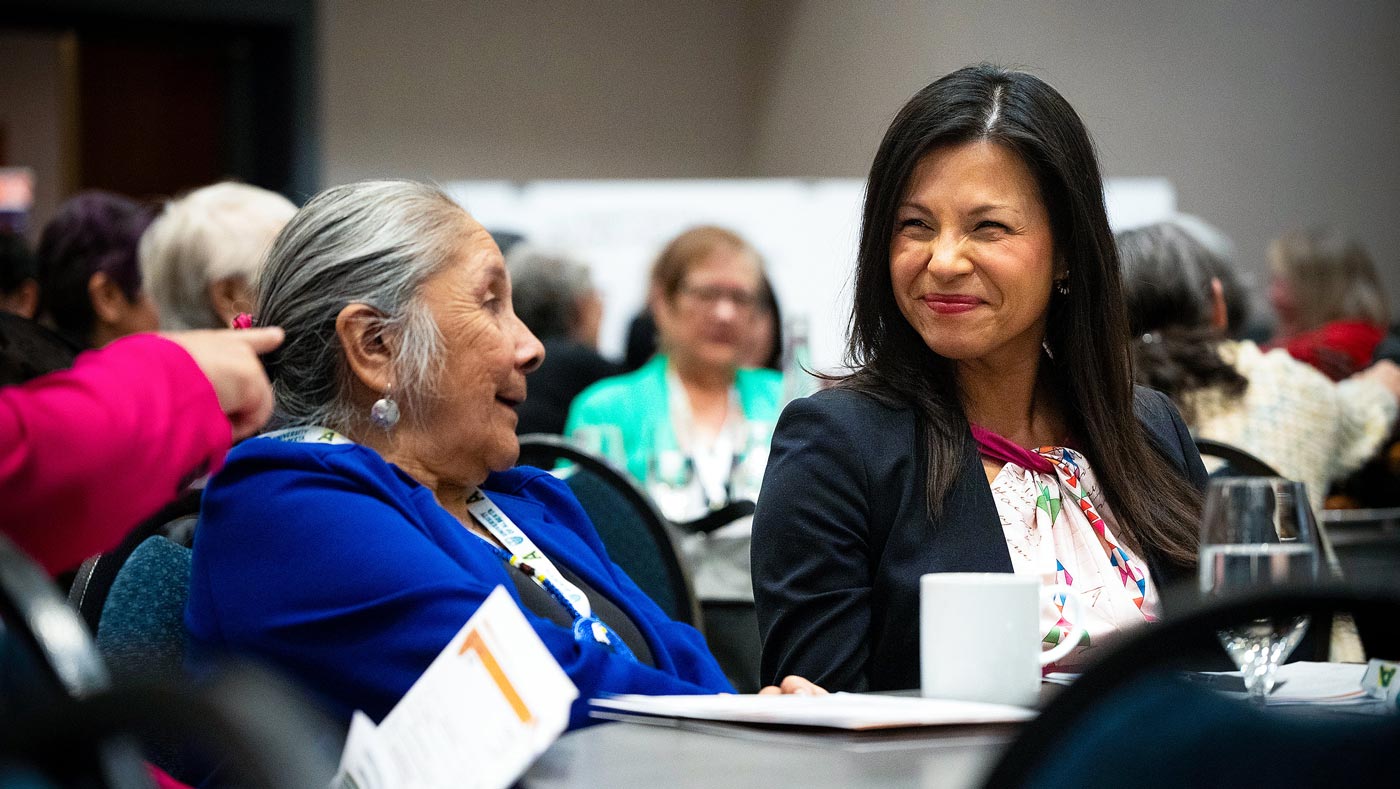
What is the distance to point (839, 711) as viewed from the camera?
3.46 ft

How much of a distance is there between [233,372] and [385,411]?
60 centimetres

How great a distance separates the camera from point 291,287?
62.6 inches

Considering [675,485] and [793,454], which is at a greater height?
[793,454]

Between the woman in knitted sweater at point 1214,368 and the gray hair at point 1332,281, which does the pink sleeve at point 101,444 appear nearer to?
the woman in knitted sweater at point 1214,368

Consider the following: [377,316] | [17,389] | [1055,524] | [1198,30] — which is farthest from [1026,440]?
[1198,30]

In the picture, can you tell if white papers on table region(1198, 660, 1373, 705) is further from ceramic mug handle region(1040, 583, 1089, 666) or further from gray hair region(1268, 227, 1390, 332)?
gray hair region(1268, 227, 1390, 332)

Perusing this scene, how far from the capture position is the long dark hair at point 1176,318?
2.95 metres

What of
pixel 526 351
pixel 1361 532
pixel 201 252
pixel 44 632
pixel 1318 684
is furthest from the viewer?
pixel 1361 532

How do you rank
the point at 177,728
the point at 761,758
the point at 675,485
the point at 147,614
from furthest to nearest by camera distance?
the point at 675,485 < the point at 147,614 < the point at 761,758 < the point at 177,728

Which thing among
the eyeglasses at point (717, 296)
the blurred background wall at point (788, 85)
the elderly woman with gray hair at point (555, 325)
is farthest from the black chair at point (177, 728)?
the blurred background wall at point (788, 85)

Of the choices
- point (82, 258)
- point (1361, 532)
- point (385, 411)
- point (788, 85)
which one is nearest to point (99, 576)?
point (385, 411)

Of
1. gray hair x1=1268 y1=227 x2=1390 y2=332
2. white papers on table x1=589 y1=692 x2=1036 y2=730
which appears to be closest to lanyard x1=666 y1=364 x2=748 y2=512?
white papers on table x1=589 y1=692 x2=1036 y2=730

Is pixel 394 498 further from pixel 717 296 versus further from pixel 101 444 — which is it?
pixel 717 296

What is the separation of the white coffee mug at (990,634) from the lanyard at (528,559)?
1.40ft
